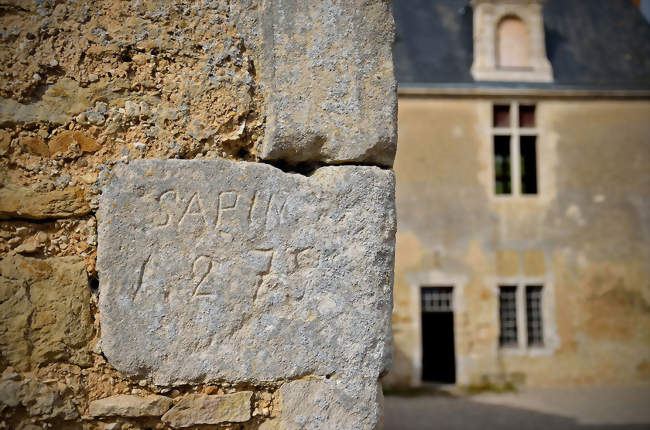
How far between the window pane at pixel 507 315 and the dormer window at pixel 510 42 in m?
4.32

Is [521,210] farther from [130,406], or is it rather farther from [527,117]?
[130,406]

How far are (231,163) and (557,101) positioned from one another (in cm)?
1211

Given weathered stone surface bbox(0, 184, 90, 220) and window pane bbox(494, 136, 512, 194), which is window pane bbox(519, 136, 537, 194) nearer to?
window pane bbox(494, 136, 512, 194)

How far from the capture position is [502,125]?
12.7 m

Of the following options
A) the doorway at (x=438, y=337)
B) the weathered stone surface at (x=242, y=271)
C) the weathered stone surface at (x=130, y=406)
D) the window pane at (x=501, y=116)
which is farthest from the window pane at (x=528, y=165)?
the weathered stone surface at (x=130, y=406)

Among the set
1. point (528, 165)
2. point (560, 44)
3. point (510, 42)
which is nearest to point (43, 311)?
point (528, 165)

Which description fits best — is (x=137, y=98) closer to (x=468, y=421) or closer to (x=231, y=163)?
(x=231, y=163)

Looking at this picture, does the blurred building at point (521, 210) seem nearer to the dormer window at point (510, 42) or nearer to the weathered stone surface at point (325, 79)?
the dormer window at point (510, 42)

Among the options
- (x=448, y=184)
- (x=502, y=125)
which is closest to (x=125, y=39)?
(x=448, y=184)

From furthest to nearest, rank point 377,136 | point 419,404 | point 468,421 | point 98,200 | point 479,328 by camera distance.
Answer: point 479,328
point 419,404
point 468,421
point 377,136
point 98,200

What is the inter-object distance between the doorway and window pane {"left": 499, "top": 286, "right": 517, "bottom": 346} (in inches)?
41.0

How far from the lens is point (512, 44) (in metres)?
12.9

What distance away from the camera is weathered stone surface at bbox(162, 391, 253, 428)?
1649 millimetres

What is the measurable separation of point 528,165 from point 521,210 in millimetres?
1350
